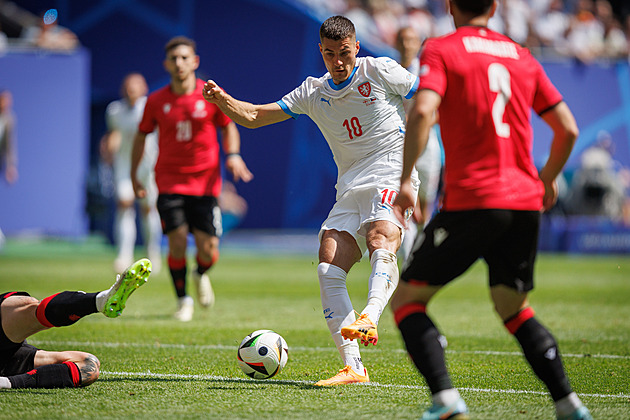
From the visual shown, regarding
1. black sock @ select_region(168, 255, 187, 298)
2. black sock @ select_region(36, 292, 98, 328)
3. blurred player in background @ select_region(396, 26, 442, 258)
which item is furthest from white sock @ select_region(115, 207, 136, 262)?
black sock @ select_region(36, 292, 98, 328)

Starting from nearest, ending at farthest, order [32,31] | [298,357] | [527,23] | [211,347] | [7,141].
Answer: [298,357]
[211,347]
[7,141]
[32,31]
[527,23]

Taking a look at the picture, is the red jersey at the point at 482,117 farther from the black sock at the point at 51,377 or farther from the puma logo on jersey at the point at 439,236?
the black sock at the point at 51,377

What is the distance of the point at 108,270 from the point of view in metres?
14.1

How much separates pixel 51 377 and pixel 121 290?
661 millimetres

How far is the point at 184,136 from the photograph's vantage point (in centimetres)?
885

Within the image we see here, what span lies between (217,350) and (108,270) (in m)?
7.91

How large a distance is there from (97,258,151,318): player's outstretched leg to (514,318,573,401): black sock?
218cm

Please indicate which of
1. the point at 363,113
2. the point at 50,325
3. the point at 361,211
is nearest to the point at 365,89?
the point at 363,113

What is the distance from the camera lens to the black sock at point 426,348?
12.5 ft

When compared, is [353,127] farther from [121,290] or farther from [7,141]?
[7,141]

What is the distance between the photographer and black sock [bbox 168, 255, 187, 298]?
8.89 meters

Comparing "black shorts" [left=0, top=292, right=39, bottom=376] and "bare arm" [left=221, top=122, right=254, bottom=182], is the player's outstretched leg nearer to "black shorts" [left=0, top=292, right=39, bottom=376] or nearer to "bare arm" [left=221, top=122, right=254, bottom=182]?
"black shorts" [left=0, top=292, right=39, bottom=376]

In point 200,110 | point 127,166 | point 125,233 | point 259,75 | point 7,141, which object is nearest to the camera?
point 200,110

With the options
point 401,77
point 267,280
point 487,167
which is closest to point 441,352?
point 487,167
